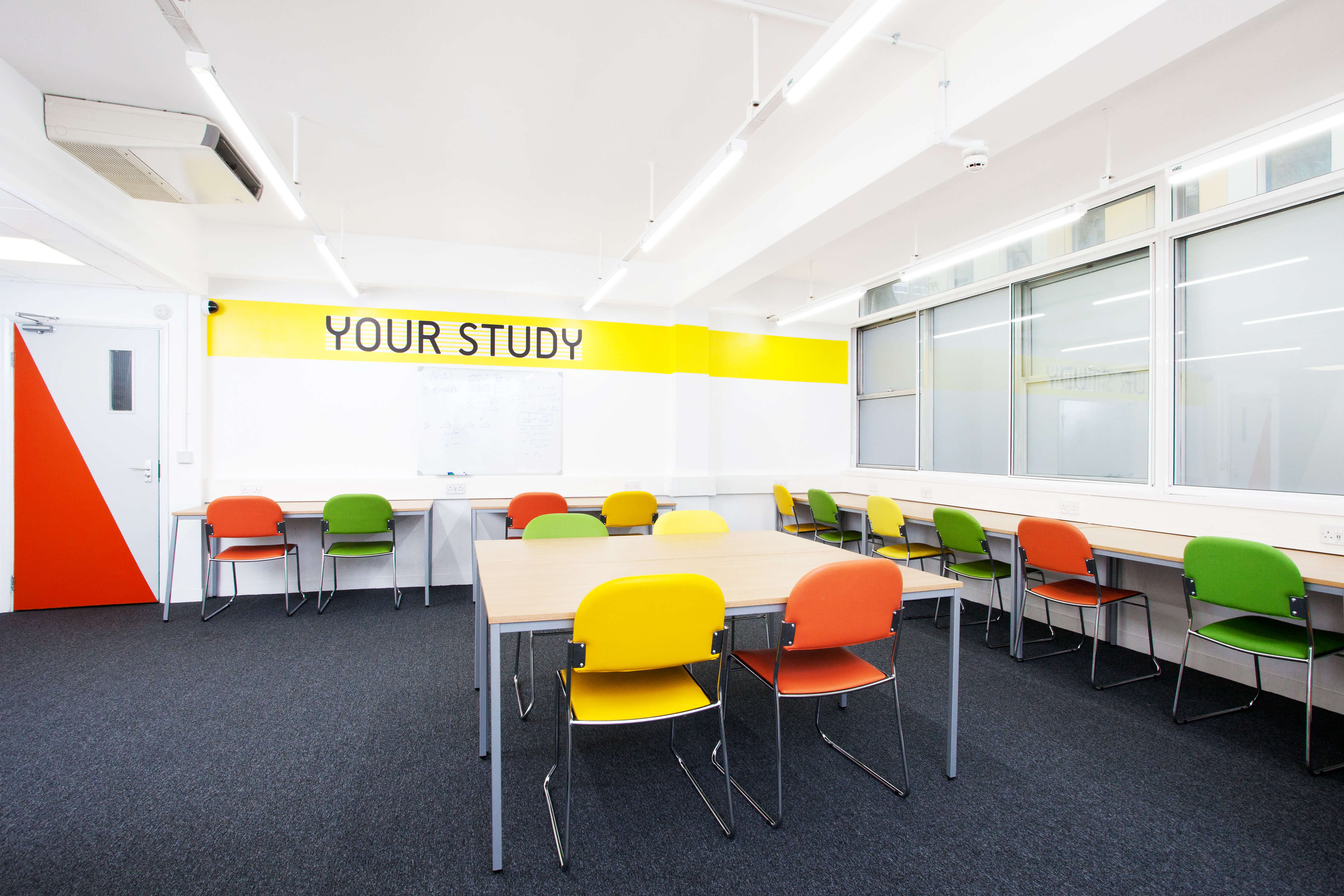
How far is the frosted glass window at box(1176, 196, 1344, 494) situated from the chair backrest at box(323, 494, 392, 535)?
17.3 ft

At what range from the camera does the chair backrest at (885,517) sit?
4062 mm

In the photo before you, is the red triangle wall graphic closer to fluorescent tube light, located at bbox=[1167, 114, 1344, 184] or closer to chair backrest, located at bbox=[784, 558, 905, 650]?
chair backrest, located at bbox=[784, 558, 905, 650]

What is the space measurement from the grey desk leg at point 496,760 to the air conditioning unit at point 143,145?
311 cm

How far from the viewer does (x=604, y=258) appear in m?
5.11

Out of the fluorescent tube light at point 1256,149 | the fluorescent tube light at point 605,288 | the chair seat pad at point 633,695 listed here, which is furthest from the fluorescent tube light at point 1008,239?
the chair seat pad at point 633,695

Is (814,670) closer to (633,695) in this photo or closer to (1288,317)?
(633,695)

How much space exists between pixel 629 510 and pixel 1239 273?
4066 mm

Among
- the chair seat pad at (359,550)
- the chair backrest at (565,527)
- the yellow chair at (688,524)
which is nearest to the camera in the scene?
the chair backrest at (565,527)

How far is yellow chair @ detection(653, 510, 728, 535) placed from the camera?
10.4 ft

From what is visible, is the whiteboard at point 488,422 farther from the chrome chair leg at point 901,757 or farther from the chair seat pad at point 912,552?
the chrome chair leg at point 901,757

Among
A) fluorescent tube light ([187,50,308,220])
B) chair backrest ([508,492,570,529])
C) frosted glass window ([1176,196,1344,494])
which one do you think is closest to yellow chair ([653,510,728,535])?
chair backrest ([508,492,570,529])

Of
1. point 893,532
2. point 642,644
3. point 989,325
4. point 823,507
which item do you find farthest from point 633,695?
point 989,325

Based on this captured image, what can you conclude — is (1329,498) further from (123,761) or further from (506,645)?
(123,761)

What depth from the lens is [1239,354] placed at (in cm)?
306
